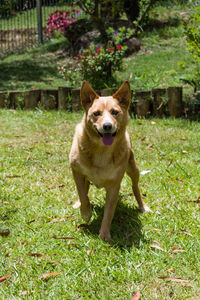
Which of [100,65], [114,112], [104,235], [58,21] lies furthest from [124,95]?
[58,21]

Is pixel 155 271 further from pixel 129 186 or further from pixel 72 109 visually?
pixel 72 109

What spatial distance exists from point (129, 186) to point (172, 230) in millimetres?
1232

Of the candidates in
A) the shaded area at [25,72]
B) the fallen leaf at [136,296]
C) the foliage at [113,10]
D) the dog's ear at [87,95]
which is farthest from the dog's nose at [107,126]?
the shaded area at [25,72]

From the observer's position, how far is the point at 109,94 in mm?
7375

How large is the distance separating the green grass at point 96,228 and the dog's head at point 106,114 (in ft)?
3.15

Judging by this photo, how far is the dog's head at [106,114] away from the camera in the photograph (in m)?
2.93

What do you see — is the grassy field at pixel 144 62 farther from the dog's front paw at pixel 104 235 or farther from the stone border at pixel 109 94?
the dog's front paw at pixel 104 235

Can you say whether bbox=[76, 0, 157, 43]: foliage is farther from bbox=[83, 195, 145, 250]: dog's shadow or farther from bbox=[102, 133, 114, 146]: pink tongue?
bbox=[102, 133, 114, 146]: pink tongue

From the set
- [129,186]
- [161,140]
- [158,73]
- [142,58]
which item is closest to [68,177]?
[129,186]

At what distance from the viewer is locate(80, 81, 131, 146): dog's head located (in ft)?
9.61

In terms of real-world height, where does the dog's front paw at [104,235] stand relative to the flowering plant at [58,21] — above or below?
below

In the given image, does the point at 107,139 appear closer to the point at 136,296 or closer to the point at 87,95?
the point at 87,95

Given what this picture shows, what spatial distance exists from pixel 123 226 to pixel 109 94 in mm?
4309

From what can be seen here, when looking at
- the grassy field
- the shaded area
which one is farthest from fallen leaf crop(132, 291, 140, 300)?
the shaded area
